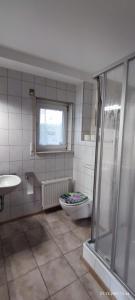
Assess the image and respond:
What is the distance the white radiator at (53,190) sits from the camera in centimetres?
230

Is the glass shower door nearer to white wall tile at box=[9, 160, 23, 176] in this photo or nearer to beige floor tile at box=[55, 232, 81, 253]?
beige floor tile at box=[55, 232, 81, 253]

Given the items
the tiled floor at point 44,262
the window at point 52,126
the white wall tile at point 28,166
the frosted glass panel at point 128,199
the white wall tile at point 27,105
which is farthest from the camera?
the window at point 52,126

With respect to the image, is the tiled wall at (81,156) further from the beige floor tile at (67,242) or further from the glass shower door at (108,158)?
the glass shower door at (108,158)

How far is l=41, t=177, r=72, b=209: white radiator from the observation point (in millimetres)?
2299

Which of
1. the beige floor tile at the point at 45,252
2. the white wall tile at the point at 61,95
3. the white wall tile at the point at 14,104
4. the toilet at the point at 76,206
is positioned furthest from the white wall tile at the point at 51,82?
the beige floor tile at the point at 45,252

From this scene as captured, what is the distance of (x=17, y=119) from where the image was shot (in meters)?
2.04

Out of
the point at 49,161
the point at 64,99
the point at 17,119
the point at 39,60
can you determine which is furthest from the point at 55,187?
the point at 39,60

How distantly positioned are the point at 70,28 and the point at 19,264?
2270 mm

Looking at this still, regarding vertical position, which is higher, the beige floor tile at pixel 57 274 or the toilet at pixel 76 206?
the toilet at pixel 76 206

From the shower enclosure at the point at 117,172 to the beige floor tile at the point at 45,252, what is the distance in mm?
520

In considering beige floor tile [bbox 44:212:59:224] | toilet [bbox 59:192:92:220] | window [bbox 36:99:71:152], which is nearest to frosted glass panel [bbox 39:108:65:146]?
window [bbox 36:99:71:152]

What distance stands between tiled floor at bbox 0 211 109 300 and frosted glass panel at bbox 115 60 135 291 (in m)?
0.37

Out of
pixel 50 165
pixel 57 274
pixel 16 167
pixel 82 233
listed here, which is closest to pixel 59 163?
pixel 50 165

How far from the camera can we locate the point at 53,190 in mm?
2371
